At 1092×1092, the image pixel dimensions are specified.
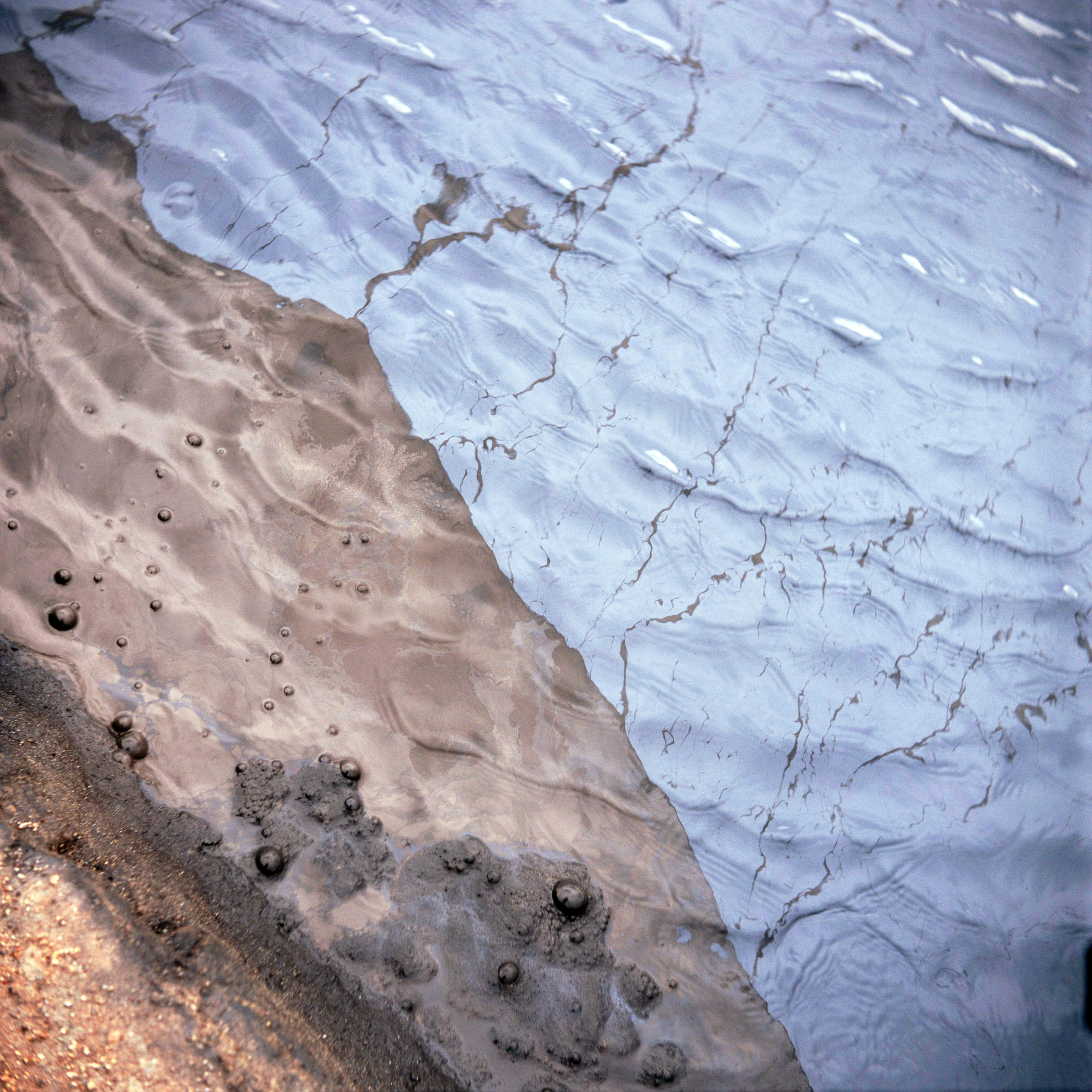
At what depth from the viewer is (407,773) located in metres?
1.48

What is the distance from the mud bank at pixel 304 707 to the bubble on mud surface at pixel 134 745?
11 mm

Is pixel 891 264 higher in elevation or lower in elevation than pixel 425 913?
higher

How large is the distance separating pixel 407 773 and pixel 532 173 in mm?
1451

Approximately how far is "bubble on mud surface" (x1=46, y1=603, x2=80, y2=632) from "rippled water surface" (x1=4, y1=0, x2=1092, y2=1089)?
2.64ft

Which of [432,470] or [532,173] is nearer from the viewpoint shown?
[432,470]

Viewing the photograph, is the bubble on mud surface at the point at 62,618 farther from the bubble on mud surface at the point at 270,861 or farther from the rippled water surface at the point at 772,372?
the rippled water surface at the point at 772,372

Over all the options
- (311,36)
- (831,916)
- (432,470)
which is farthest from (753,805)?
(311,36)

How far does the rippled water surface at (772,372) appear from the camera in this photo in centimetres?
153

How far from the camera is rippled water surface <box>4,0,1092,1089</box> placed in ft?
5.02

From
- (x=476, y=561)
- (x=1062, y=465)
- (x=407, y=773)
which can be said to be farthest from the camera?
(x=1062, y=465)

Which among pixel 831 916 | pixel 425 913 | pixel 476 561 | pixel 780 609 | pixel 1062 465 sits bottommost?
pixel 425 913

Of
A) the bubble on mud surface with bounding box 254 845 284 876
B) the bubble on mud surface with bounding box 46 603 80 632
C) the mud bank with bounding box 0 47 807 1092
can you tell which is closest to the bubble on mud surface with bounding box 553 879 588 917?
the mud bank with bounding box 0 47 807 1092

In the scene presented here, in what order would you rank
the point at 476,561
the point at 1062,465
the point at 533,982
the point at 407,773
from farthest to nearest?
the point at 1062,465, the point at 476,561, the point at 407,773, the point at 533,982

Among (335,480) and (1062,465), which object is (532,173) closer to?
(335,480)
